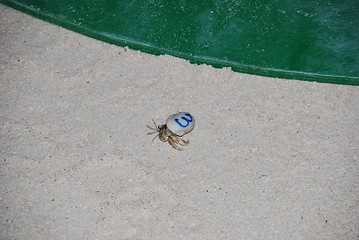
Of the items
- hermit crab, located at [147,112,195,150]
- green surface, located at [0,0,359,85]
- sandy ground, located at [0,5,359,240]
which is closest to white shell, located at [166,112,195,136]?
hermit crab, located at [147,112,195,150]

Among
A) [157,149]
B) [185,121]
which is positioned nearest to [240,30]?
[185,121]

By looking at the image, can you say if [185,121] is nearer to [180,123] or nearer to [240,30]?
[180,123]

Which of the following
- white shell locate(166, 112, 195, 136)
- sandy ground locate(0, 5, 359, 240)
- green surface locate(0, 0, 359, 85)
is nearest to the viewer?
sandy ground locate(0, 5, 359, 240)

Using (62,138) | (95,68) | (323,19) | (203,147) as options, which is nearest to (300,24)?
(323,19)

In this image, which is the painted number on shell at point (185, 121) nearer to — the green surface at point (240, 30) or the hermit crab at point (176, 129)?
the hermit crab at point (176, 129)

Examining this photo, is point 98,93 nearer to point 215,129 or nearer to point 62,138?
point 62,138

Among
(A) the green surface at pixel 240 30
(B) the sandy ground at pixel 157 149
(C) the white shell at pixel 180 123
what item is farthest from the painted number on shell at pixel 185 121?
(A) the green surface at pixel 240 30

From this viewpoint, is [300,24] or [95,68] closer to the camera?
[300,24]

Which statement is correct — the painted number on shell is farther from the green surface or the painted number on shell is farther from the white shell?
the green surface
